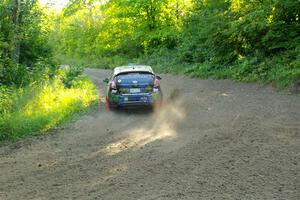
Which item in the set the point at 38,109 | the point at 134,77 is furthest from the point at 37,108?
the point at 134,77

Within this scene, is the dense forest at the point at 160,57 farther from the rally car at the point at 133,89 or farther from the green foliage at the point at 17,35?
the rally car at the point at 133,89

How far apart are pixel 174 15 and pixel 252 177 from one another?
36.6 m

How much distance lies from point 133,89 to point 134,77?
455 mm

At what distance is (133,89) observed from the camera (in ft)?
45.4

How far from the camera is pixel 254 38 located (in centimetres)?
2198

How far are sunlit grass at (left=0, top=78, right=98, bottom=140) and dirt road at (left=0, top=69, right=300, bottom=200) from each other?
62 cm

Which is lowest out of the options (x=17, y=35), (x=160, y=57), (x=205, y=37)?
(x=160, y=57)

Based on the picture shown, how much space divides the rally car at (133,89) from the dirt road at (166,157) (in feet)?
1.48

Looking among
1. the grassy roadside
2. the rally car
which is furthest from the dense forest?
the rally car

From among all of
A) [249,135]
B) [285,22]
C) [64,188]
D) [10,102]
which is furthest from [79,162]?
[285,22]

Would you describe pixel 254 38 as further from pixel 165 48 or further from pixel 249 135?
pixel 165 48

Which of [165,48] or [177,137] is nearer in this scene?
[177,137]

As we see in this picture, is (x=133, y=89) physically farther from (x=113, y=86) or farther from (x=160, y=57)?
(x=160, y=57)

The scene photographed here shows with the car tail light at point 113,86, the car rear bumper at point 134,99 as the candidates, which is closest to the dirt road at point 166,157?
the car rear bumper at point 134,99
